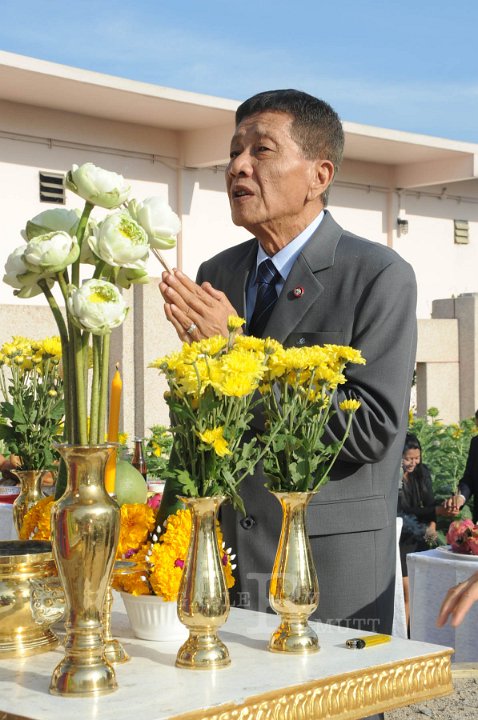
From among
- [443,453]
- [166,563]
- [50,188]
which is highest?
[50,188]

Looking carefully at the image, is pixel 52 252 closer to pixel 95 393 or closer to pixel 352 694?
pixel 95 393

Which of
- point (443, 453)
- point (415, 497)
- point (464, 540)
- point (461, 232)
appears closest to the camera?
point (464, 540)

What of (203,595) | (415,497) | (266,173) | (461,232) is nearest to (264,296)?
(266,173)

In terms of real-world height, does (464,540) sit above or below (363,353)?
below

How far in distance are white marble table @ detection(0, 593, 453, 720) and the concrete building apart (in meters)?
8.88

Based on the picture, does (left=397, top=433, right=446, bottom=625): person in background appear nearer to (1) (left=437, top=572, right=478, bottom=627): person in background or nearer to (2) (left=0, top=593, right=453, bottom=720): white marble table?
(1) (left=437, top=572, right=478, bottom=627): person in background

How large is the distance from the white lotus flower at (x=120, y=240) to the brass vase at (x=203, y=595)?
14.7 inches

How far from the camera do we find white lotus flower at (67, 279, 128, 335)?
1559 millimetres

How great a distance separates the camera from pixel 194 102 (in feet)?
42.6

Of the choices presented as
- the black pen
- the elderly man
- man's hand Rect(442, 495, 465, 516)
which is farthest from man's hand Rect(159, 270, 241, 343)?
man's hand Rect(442, 495, 465, 516)

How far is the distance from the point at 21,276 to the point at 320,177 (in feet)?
3.44

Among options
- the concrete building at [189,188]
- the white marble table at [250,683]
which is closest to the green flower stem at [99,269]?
the white marble table at [250,683]

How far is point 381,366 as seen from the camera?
2309 mm

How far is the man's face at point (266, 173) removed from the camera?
247cm
